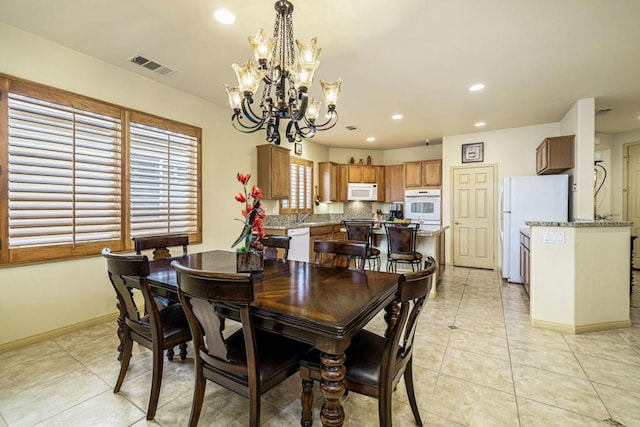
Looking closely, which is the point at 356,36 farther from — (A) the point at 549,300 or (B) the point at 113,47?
(A) the point at 549,300

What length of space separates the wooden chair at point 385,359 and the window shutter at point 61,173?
2720 mm

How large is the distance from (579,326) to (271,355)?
10.6ft

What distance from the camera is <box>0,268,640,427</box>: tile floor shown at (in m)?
1.70

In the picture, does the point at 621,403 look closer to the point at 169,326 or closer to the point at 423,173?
the point at 169,326

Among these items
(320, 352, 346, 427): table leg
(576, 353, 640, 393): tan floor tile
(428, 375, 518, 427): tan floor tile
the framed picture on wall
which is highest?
the framed picture on wall

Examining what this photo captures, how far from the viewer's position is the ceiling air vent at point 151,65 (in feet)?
9.48

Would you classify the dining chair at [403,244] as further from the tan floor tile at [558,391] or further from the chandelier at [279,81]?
the chandelier at [279,81]

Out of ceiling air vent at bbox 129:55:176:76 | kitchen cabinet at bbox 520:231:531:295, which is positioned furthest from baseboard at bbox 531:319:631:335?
ceiling air vent at bbox 129:55:176:76

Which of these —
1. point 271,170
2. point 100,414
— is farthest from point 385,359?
point 271,170

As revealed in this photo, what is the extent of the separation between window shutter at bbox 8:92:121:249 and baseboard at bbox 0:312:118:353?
2.70 ft

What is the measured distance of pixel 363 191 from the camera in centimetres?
693

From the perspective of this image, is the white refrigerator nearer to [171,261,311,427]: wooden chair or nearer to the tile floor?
the tile floor

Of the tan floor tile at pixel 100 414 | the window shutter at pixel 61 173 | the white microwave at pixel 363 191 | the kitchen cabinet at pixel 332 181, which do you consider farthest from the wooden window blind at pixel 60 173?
the white microwave at pixel 363 191

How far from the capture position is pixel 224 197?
14.1ft
